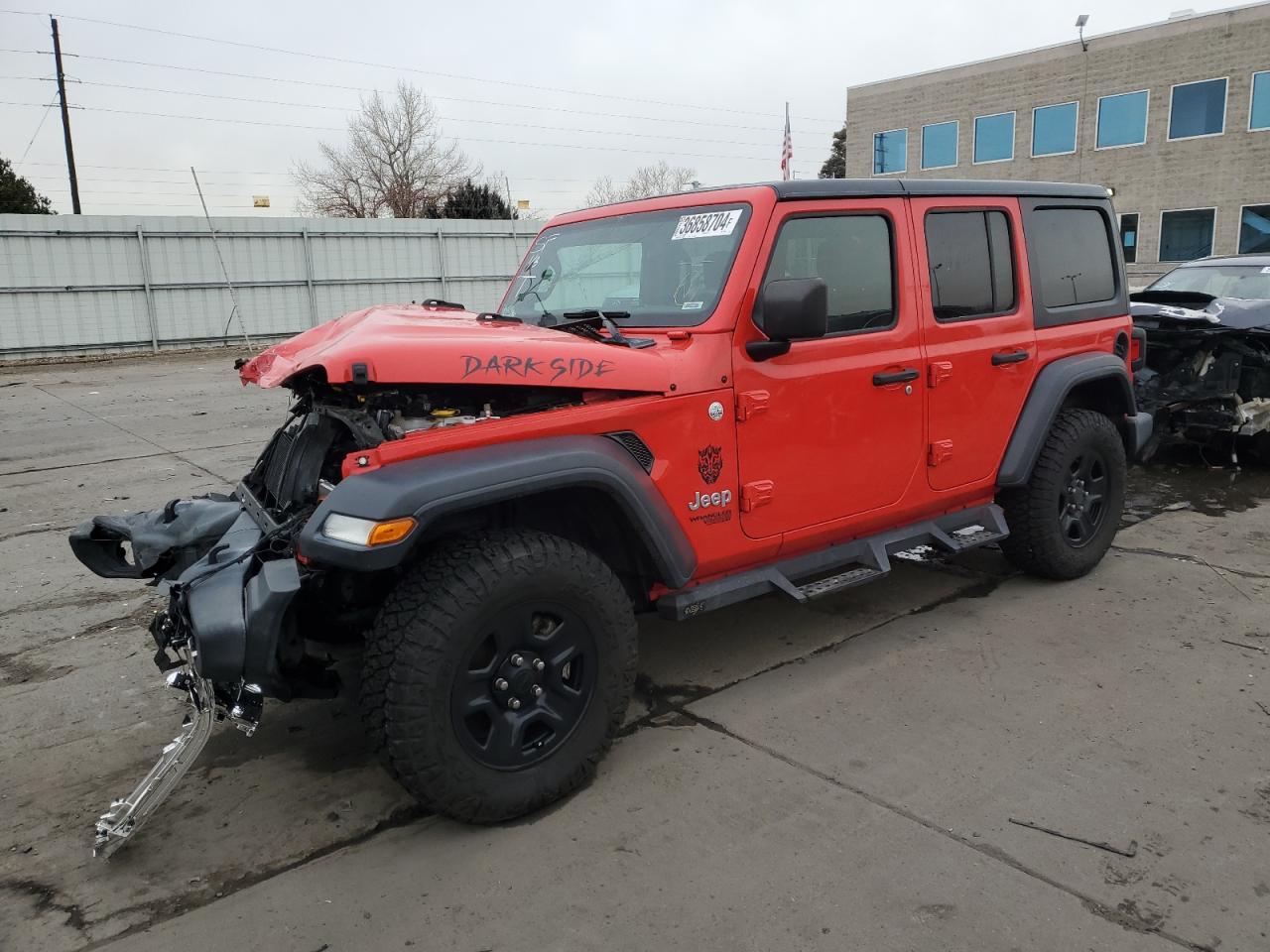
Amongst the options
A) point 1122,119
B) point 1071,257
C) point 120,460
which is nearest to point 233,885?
point 1071,257

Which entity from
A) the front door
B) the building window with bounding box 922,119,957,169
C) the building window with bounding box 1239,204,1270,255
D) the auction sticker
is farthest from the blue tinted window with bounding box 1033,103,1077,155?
the auction sticker

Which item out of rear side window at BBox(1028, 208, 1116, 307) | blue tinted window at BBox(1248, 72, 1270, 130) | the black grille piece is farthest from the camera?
blue tinted window at BBox(1248, 72, 1270, 130)

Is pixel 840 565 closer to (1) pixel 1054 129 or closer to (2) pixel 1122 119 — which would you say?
(2) pixel 1122 119

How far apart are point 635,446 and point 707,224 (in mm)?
1023

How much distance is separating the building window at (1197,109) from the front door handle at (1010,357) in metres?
28.6

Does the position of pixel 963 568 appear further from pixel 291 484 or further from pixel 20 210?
pixel 20 210

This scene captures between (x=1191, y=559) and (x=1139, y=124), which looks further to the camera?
(x=1139, y=124)

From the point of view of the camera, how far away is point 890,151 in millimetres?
34969

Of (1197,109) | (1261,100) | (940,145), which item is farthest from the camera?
(940,145)

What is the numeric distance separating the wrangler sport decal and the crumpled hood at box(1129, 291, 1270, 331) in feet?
19.4

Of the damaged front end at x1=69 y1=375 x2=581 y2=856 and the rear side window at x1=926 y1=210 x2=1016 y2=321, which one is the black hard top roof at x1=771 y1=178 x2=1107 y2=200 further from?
the damaged front end at x1=69 y1=375 x2=581 y2=856

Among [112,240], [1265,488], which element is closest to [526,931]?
[1265,488]

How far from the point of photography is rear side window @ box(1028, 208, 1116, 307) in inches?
189

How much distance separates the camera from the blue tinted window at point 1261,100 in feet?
86.5
